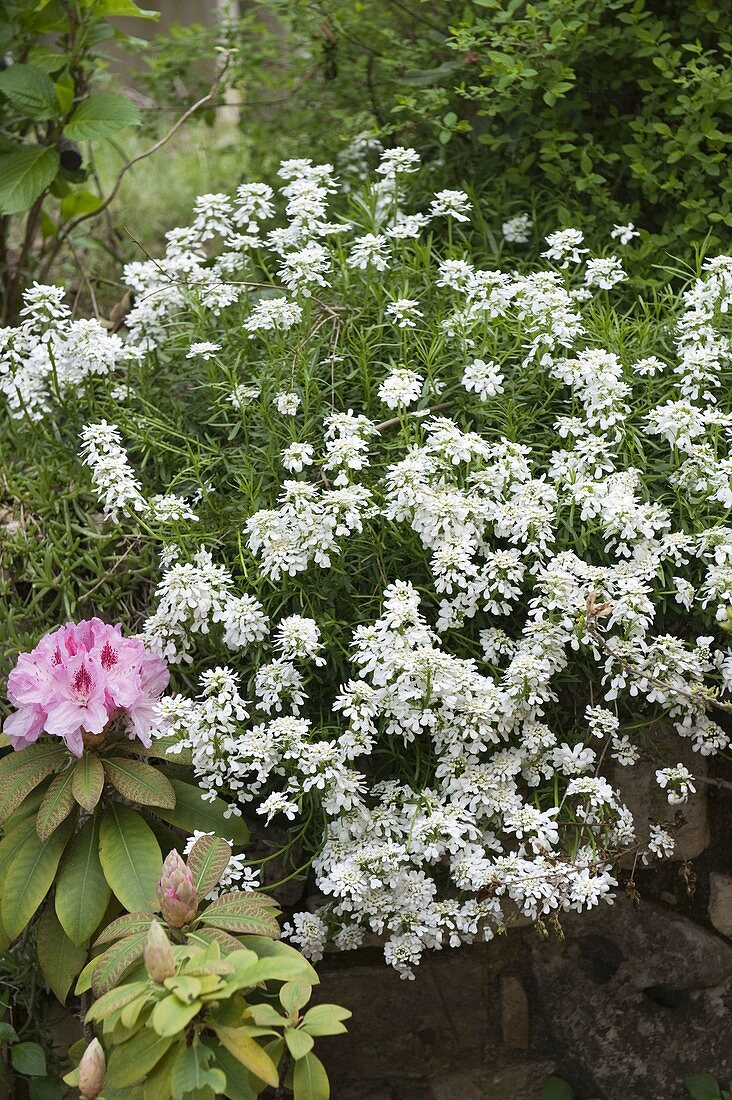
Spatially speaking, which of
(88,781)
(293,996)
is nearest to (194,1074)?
(293,996)

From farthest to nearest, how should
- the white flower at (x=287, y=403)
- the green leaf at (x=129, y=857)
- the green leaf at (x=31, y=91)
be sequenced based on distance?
the green leaf at (x=31, y=91) < the white flower at (x=287, y=403) < the green leaf at (x=129, y=857)

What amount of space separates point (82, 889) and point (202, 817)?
0.25m

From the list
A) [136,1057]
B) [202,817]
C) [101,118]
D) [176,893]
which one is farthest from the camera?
[101,118]

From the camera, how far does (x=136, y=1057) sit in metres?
1.66

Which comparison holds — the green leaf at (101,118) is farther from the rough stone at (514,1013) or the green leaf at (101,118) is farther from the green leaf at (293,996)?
the rough stone at (514,1013)

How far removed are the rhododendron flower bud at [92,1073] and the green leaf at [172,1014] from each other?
19 centimetres

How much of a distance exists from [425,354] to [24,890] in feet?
4.30

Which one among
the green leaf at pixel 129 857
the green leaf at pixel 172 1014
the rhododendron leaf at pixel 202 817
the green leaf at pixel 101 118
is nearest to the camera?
the green leaf at pixel 172 1014

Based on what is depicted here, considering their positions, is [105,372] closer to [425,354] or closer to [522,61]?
[425,354]

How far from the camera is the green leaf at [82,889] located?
1.94 m

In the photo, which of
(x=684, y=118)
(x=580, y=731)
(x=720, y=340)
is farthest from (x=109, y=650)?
(x=684, y=118)

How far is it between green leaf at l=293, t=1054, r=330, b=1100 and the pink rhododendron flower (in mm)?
638

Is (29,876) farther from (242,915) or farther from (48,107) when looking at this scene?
(48,107)

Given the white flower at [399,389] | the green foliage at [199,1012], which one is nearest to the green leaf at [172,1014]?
the green foliage at [199,1012]
